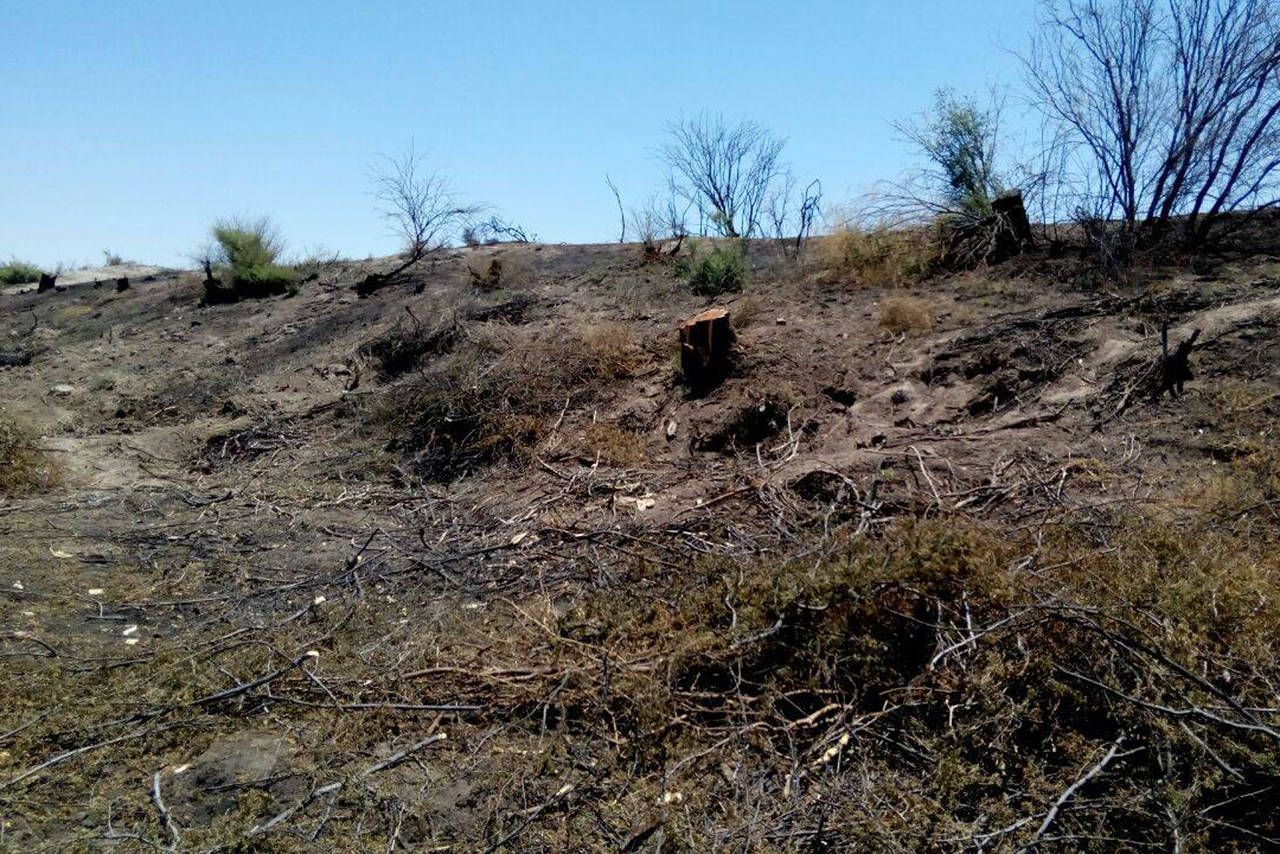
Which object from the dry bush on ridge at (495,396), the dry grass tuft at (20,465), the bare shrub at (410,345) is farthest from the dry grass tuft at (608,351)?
the dry grass tuft at (20,465)

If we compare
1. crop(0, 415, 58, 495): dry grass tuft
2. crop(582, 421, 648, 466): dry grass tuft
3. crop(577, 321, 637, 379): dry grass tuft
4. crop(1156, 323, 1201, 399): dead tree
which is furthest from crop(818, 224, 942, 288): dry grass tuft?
crop(0, 415, 58, 495): dry grass tuft

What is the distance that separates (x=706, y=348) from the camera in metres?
7.96

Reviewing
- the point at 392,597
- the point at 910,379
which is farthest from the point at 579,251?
the point at 392,597

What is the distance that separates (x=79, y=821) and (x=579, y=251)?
1104cm

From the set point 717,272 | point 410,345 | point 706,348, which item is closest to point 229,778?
point 706,348

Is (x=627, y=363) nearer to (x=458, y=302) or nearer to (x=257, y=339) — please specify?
(x=458, y=302)

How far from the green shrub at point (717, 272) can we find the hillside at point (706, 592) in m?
0.44

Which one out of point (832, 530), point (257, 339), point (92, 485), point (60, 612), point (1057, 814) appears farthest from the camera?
point (257, 339)

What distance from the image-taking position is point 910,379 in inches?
283

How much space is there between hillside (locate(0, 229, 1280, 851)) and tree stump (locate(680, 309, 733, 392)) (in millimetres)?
256

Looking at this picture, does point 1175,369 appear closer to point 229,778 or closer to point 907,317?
point 907,317

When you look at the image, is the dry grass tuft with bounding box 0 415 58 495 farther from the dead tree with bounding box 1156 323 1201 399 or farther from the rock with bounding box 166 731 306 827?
the dead tree with bounding box 1156 323 1201 399

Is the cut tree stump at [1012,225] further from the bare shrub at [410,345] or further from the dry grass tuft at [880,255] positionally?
the bare shrub at [410,345]

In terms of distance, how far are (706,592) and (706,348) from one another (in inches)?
152
